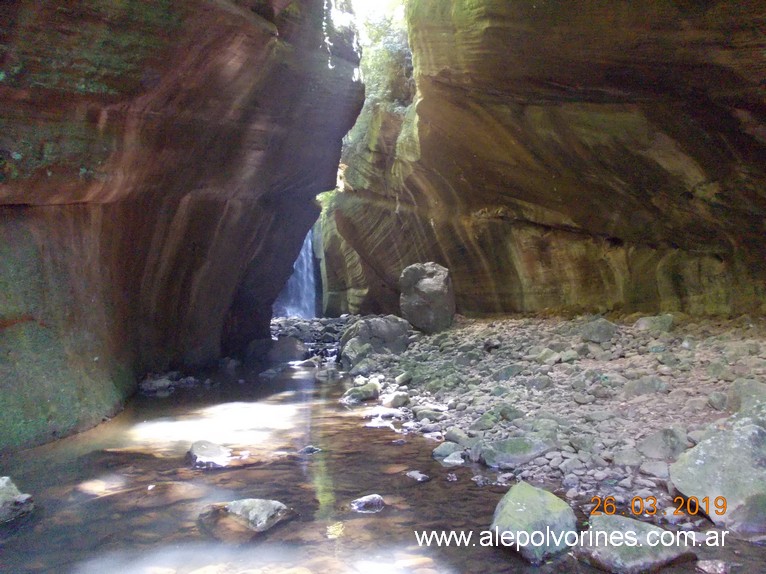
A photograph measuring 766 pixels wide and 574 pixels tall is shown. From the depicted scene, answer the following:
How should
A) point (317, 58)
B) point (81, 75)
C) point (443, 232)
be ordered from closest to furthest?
point (81, 75) → point (317, 58) → point (443, 232)

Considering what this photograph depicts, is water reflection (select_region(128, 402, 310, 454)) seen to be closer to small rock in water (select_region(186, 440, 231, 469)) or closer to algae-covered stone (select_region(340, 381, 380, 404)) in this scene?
small rock in water (select_region(186, 440, 231, 469))

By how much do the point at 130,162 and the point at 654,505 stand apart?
6859 millimetres

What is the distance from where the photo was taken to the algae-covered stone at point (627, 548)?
9.80ft

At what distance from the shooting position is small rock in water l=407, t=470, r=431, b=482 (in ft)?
15.2

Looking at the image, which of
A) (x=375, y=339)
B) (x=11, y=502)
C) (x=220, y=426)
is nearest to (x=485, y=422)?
(x=220, y=426)

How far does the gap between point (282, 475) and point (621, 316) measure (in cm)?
691

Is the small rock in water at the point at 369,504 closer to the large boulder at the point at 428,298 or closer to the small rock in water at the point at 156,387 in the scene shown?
the small rock in water at the point at 156,387

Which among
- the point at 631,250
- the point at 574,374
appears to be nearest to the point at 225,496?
the point at 574,374

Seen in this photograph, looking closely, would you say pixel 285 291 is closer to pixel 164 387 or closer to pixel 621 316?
pixel 164 387

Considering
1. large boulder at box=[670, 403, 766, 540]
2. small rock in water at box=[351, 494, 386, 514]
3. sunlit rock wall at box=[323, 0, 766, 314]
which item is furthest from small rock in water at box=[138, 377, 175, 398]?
large boulder at box=[670, 403, 766, 540]

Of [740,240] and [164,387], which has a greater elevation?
[740,240]

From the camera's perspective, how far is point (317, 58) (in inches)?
367

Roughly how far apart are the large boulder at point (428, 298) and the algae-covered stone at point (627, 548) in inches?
386

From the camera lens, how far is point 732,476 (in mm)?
3510
